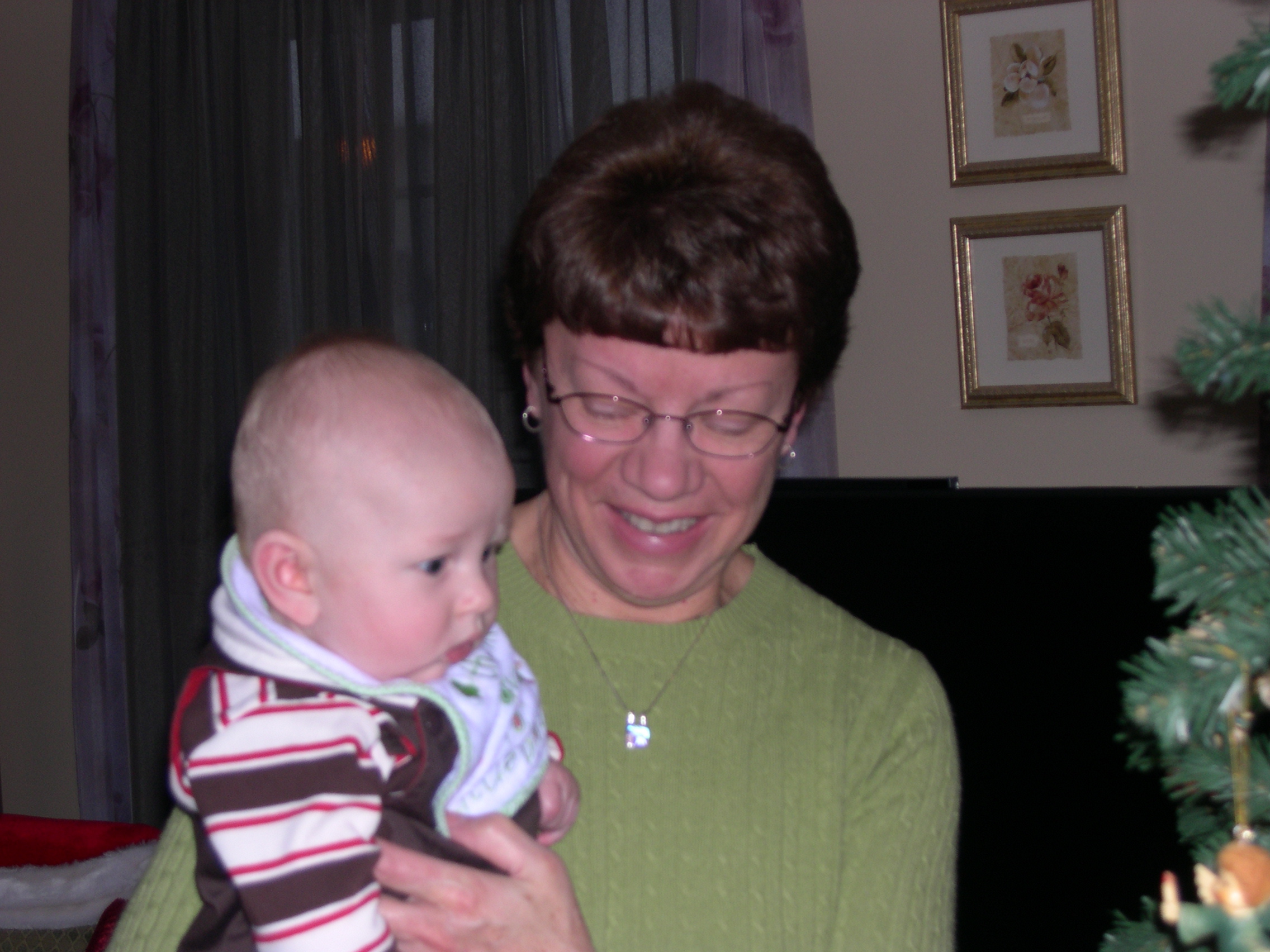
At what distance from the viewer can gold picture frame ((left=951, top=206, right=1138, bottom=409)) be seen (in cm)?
305

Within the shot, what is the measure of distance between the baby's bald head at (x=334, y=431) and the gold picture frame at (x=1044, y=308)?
2237 millimetres

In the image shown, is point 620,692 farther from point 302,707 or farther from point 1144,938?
point 1144,938

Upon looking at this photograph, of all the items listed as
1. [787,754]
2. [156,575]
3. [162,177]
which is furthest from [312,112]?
[787,754]

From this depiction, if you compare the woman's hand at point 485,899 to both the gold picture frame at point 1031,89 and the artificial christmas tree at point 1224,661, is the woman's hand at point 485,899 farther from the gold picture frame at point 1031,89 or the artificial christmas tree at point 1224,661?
the gold picture frame at point 1031,89

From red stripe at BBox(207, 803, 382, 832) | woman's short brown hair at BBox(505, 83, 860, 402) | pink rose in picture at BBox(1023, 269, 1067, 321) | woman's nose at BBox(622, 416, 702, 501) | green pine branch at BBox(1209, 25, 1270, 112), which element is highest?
pink rose in picture at BBox(1023, 269, 1067, 321)

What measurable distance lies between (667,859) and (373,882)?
47 cm

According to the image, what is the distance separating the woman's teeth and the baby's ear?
1.56ft

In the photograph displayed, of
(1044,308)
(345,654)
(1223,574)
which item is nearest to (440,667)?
(345,654)

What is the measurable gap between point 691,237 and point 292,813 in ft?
2.64

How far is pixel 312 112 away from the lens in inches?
144

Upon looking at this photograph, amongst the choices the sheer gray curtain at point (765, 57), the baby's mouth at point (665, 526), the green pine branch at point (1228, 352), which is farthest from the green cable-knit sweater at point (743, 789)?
the sheer gray curtain at point (765, 57)

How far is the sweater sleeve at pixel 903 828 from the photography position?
4.53 feet

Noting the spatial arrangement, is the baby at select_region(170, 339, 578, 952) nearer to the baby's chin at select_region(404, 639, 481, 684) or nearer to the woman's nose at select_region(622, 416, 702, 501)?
the baby's chin at select_region(404, 639, 481, 684)

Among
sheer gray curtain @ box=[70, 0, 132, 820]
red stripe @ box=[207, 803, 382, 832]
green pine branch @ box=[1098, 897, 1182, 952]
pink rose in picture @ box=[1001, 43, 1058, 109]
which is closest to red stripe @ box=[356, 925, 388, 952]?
red stripe @ box=[207, 803, 382, 832]
